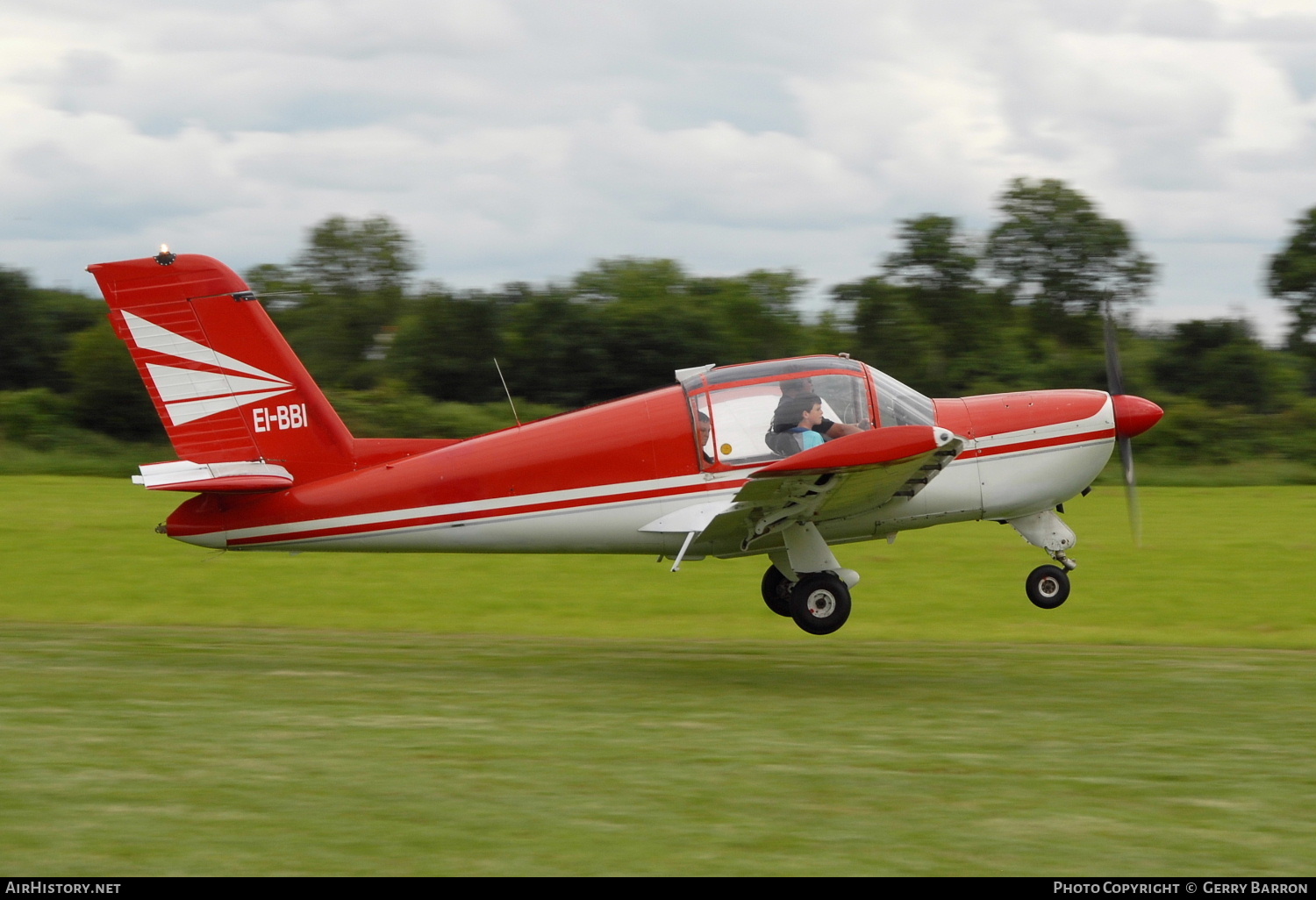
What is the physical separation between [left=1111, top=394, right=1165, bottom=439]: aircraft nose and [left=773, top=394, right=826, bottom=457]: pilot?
2581mm

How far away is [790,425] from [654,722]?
103 inches

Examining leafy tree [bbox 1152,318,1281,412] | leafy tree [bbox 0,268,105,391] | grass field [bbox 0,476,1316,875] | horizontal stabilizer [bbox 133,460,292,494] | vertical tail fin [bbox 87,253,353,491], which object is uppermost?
leafy tree [bbox 0,268,105,391]

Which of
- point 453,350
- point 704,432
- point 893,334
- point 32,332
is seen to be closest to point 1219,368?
point 893,334

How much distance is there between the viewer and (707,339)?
35.6 metres

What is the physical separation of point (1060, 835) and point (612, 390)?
2857 centimetres

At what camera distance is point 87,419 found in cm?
3244

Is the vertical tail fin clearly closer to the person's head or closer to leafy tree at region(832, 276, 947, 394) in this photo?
the person's head

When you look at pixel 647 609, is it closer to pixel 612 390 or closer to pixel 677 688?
pixel 677 688

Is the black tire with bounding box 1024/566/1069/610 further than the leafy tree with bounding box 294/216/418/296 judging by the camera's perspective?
No

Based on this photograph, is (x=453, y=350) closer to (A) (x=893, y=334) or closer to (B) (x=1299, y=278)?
(A) (x=893, y=334)

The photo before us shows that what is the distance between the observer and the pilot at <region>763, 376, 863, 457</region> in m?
9.77

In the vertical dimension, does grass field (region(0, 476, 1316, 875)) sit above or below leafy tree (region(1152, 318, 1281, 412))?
below

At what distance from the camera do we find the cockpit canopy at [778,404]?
983 cm

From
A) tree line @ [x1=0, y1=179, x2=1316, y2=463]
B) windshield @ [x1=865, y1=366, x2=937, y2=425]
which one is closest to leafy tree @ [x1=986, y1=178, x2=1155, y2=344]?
tree line @ [x1=0, y1=179, x2=1316, y2=463]
